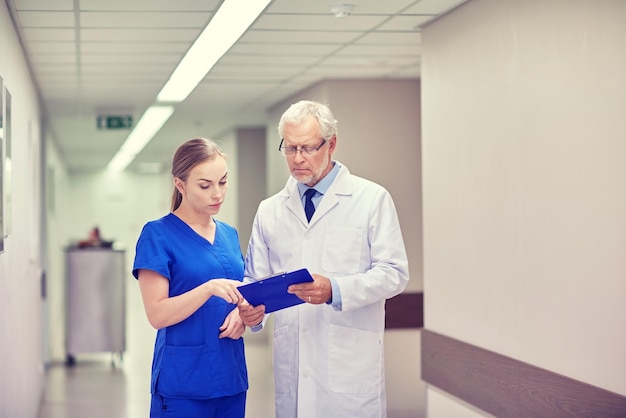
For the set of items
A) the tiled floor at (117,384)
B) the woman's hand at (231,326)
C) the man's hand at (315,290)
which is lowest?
the tiled floor at (117,384)

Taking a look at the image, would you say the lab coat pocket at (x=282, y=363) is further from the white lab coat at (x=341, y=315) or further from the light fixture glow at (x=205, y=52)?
the light fixture glow at (x=205, y=52)

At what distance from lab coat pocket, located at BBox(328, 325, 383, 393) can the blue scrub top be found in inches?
12.9

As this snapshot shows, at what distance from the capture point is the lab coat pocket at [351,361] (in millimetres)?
2951

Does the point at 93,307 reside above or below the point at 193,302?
Answer: below

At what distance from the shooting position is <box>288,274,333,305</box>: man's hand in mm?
2756

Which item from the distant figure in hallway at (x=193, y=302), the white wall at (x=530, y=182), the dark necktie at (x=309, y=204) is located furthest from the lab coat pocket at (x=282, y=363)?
the white wall at (x=530, y=182)

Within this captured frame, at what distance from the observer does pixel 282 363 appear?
3053 millimetres

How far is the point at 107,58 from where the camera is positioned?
23.0 ft

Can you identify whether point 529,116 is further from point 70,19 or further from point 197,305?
point 70,19

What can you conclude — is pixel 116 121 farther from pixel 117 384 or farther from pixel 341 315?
pixel 341 315

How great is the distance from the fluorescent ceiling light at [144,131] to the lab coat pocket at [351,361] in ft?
24.6

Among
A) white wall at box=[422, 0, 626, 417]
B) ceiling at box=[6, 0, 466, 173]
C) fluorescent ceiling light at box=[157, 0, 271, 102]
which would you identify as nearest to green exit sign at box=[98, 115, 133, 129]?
ceiling at box=[6, 0, 466, 173]

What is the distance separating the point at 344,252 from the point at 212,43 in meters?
3.85

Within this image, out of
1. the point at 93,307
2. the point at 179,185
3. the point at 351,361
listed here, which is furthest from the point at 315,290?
the point at 93,307
